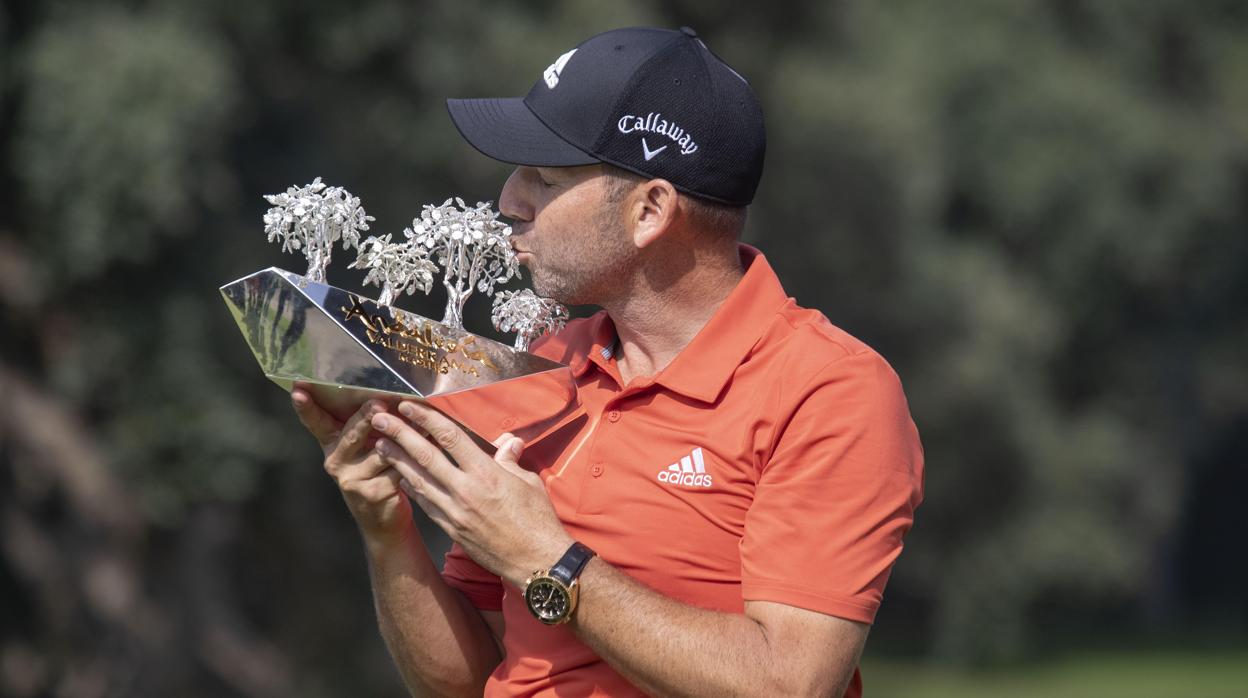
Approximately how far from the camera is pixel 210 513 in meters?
14.1

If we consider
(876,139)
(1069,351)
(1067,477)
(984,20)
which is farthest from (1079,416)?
(876,139)

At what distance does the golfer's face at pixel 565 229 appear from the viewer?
2969 mm

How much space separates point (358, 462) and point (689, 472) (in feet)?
1.99

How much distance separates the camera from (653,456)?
2.89m

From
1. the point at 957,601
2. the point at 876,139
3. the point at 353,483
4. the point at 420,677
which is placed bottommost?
the point at 957,601

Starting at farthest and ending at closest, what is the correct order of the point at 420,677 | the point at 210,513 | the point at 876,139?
1. the point at 876,139
2. the point at 210,513
3. the point at 420,677

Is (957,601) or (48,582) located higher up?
(48,582)

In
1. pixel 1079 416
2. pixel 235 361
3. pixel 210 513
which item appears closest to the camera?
pixel 235 361

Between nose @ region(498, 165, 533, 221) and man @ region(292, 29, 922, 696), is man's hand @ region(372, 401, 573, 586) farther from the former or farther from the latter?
nose @ region(498, 165, 533, 221)

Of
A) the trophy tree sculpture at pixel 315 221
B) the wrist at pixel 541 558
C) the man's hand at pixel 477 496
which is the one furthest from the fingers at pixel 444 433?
the trophy tree sculpture at pixel 315 221

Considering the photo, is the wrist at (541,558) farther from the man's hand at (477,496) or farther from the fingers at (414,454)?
the fingers at (414,454)

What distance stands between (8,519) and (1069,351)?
25.0m

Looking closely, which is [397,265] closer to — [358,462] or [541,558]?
[358,462]

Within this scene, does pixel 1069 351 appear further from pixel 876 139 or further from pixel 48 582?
pixel 48 582
